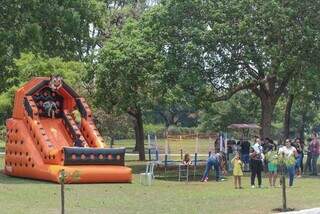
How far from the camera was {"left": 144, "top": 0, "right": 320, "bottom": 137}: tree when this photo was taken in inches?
1114

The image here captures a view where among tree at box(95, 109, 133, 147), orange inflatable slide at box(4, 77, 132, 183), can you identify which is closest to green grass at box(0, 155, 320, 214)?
orange inflatable slide at box(4, 77, 132, 183)

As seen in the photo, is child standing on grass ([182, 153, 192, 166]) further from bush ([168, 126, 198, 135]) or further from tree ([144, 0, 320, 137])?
bush ([168, 126, 198, 135])

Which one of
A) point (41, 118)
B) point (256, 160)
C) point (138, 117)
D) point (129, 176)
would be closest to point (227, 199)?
point (256, 160)

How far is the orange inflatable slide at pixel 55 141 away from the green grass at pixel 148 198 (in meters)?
0.64

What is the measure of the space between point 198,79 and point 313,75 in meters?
4.88

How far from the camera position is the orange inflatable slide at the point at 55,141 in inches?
892

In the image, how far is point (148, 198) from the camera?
18219mm

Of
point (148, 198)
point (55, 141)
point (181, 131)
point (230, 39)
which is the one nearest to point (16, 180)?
point (55, 141)

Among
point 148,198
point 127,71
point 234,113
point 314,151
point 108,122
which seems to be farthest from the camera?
point 234,113

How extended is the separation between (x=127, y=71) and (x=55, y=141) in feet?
22.4

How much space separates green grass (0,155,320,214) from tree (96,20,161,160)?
26.9ft

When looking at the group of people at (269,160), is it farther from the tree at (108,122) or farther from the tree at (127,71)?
the tree at (108,122)

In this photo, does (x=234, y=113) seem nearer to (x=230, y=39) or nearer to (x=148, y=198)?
(x=230, y=39)

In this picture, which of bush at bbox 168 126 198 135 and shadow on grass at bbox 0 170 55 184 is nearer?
shadow on grass at bbox 0 170 55 184
